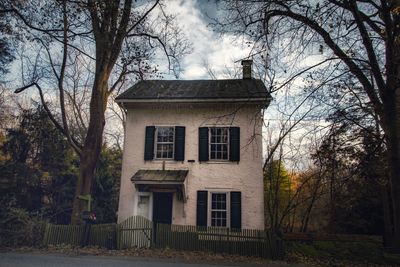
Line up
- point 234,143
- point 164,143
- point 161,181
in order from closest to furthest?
1. point 161,181
2. point 234,143
3. point 164,143

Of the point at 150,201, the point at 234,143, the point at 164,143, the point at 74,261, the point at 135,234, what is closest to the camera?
the point at 74,261

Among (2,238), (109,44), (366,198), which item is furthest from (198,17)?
(366,198)

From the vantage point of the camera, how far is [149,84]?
17281 millimetres

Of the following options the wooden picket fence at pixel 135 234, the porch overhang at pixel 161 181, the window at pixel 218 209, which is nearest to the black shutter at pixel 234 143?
the window at pixel 218 209

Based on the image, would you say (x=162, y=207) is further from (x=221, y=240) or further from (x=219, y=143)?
(x=219, y=143)

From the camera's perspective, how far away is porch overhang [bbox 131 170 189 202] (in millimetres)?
13422

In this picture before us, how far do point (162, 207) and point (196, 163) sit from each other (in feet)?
8.91

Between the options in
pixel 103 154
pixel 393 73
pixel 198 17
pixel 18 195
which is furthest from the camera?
pixel 103 154

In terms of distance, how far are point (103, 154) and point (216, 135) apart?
26.9 feet

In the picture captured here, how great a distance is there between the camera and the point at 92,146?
1445cm

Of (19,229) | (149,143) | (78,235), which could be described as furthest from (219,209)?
(19,229)

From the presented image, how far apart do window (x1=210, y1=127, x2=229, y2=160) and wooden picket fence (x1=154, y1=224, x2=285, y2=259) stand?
11.5 ft

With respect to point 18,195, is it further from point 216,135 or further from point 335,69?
point 335,69

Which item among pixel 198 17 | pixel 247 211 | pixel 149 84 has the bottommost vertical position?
A: pixel 247 211
